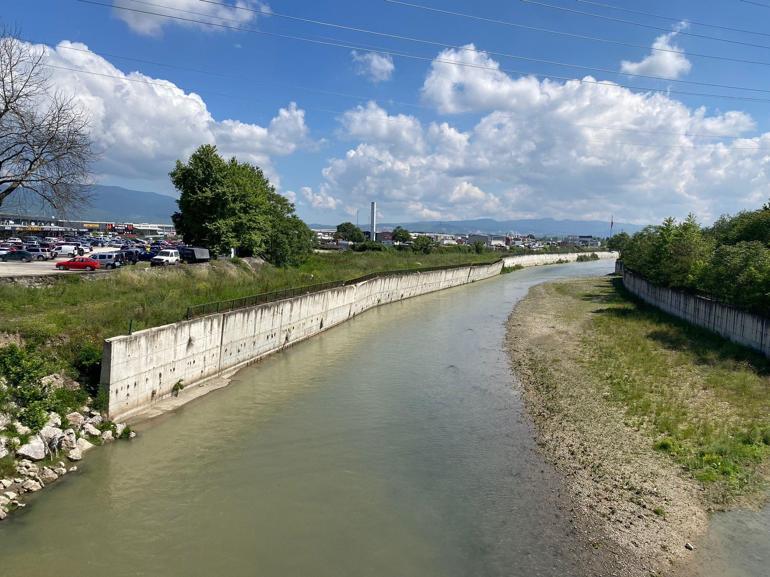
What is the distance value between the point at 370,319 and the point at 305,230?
21.1 meters

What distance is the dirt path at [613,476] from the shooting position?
1264 centimetres

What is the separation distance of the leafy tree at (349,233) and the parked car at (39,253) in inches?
4800

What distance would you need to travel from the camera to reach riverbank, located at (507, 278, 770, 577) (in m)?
13.5

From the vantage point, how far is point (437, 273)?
3130 inches

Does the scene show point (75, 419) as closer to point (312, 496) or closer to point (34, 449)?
point (34, 449)

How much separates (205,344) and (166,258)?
934 inches

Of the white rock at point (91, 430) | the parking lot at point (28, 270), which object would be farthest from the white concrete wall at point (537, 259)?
the white rock at point (91, 430)

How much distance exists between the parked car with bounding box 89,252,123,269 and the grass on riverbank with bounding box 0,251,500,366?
39.0ft

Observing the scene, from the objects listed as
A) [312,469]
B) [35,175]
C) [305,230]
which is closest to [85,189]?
[35,175]

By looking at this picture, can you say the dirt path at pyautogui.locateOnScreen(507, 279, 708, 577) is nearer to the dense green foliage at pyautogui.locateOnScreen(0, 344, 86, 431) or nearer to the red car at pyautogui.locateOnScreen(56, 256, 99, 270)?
the dense green foliage at pyautogui.locateOnScreen(0, 344, 86, 431)

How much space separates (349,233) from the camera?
185 metres

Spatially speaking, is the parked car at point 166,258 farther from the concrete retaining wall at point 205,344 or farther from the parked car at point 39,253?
the parked car at point 39,253

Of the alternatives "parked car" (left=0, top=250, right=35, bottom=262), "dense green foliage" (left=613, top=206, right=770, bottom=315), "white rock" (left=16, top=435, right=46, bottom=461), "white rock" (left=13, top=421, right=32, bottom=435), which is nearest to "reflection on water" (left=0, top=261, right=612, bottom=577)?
"white rock" (left=16, top=435, right=46, bottom=461)

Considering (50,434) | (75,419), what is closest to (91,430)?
(75,419)
